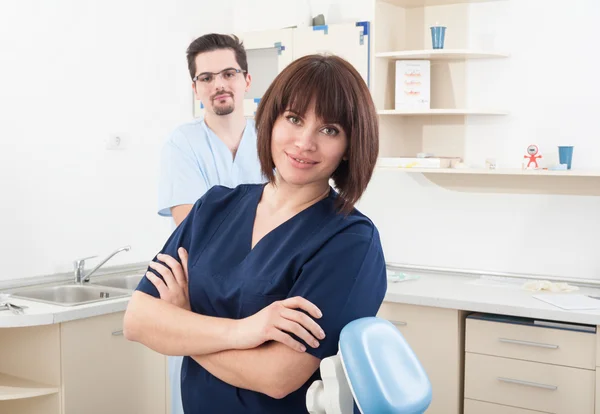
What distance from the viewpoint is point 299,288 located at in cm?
133

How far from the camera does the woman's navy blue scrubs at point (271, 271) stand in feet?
4.30

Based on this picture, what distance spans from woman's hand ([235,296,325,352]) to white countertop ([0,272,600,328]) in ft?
5.23

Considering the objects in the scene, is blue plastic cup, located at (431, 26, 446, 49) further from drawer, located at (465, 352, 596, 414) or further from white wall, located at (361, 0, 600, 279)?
drawer, located at (465, 352, 596, 414)

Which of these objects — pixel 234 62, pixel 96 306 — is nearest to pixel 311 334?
pixel 234 62

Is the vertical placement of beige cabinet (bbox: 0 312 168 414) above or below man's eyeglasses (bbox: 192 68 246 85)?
below

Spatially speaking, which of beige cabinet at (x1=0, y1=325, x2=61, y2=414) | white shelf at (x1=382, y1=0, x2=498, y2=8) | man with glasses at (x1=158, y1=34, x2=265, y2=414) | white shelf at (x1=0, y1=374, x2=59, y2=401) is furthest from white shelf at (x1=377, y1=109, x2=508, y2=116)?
white shelf at (x1=0, y1=374, x2=59, y2=401)

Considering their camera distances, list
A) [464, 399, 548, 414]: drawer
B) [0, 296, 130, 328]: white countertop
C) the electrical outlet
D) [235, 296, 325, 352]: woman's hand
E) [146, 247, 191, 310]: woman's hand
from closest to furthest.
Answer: [235, 296, 325, 352]: woman's hand
[146, 247, 191, 310]: woman's hand
[0, 296, 130, 328]: white countertop
[464, 399, 548, 414]: drawer
the electrical outlet

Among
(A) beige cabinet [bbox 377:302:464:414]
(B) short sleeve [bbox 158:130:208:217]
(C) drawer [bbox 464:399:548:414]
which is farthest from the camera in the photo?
(A) beige cabinet [bbox 377:302:464:414]

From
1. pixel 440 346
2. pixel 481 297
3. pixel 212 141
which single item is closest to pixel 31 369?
pixel 212 141

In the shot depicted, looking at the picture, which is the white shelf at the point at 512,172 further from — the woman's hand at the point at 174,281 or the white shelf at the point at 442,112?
the woman's hand at the point at 174,281

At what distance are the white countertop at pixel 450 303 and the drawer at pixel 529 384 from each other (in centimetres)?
20

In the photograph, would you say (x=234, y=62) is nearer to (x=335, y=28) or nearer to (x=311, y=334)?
(x=311, y=334)

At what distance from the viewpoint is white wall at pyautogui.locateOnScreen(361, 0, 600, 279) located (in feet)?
10.7

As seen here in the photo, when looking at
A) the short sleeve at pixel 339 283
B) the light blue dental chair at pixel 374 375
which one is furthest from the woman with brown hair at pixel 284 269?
the light blue dental chair at pixel 374 375
